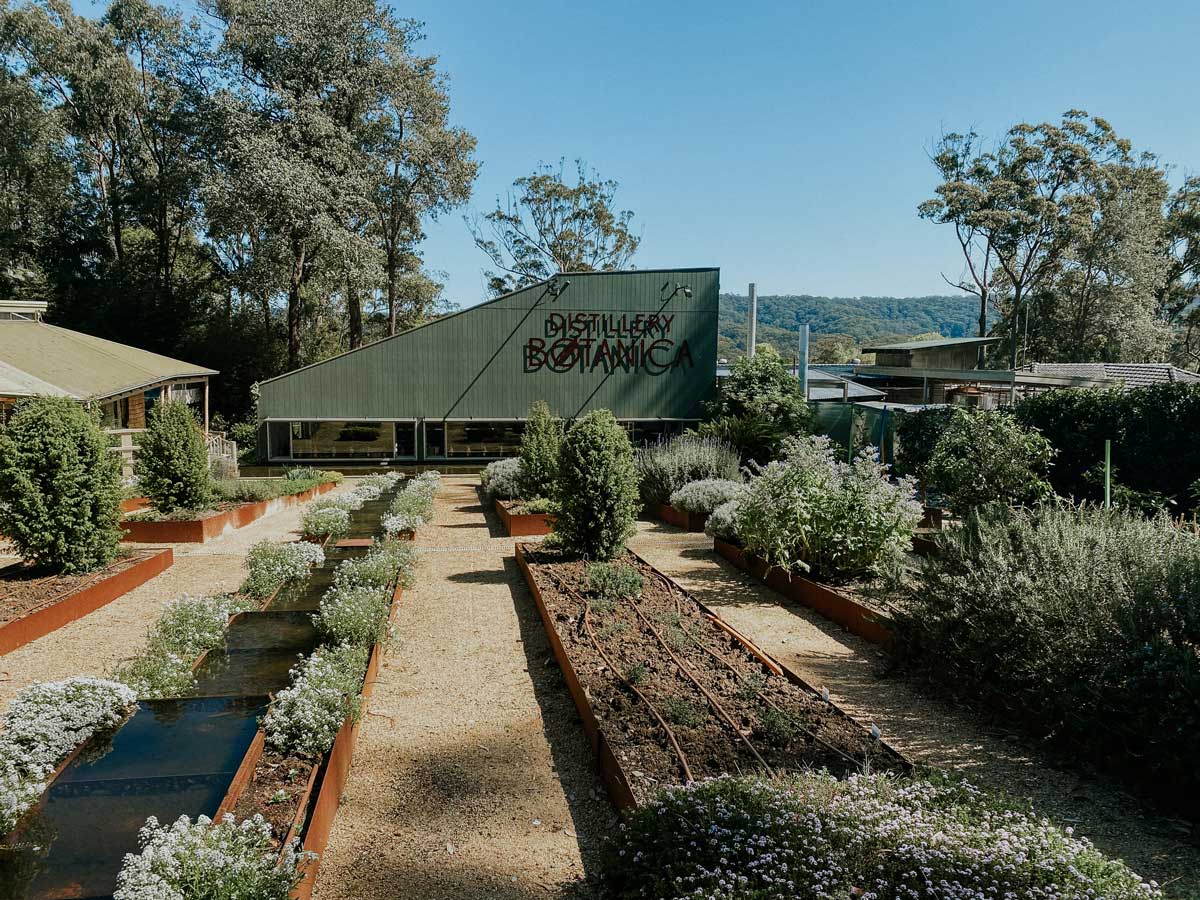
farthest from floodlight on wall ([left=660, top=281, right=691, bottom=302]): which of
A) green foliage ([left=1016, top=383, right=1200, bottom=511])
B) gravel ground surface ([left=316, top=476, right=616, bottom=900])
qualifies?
gravel ground surface ([left=316, top=476, right=616, bottom=900])

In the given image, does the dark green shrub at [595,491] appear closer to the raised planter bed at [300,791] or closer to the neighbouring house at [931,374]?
the raised planter bed at [300,791]

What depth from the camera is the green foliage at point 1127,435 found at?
10438 mm

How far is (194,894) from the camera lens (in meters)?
2.55

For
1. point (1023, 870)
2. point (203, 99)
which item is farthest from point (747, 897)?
point (203, 99)

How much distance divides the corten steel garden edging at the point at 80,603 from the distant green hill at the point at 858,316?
3224 inches

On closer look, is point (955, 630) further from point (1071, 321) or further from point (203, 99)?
point (1071, 321)

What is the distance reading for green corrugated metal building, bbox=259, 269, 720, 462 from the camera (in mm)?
21203

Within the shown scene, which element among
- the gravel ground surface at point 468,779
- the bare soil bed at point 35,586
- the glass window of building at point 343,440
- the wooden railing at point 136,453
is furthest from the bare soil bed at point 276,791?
the glass window of building at point 343,440

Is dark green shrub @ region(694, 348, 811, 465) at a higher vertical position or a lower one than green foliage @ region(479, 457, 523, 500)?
higher

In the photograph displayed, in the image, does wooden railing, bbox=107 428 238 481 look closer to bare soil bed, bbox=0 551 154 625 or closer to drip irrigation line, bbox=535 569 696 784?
bare soil bed, bbox=0 551 154 625

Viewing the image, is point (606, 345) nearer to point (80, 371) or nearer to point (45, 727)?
point (80, 371)

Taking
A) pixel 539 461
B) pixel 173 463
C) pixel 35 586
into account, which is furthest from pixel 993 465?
pixel 173 463

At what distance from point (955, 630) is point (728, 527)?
15.3 ft

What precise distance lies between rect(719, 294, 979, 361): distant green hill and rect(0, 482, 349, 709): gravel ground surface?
265ft
